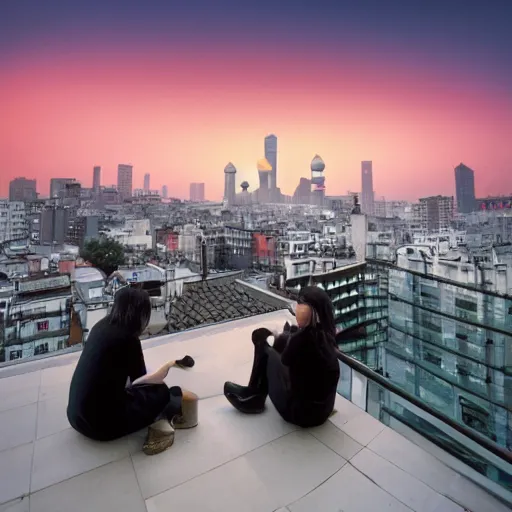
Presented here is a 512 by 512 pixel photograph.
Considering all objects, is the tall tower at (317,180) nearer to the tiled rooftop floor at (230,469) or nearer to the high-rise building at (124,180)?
the high-rise building at (124,180)

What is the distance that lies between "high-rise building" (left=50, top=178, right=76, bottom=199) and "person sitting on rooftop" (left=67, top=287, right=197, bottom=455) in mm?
5765

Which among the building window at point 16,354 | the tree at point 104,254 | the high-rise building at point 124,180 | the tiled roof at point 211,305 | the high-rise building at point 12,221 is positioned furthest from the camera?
the high-rise building at point 124,180

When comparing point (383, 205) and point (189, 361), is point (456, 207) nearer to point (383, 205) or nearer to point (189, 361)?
point (383, 205)

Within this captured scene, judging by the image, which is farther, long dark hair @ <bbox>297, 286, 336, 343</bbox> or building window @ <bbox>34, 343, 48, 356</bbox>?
building window @ <bbox>34, 343, 48, 356</bbox>

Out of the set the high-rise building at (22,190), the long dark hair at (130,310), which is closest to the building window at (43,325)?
the high-rise building at (22,190)

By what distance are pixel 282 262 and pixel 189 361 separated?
510 cm

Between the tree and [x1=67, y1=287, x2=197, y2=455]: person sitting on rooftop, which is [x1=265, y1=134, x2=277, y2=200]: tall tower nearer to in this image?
the tree

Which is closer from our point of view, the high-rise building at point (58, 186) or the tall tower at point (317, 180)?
the high-rise building at point (58, 186)

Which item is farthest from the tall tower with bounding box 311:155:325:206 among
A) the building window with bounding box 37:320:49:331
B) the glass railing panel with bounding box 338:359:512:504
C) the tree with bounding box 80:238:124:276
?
the glass railing panel with bounding box 338:359:512:504

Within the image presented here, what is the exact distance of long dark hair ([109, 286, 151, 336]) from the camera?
1245 mm

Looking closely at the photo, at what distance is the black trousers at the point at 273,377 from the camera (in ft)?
4.65

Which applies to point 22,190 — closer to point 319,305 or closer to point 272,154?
point 272,154

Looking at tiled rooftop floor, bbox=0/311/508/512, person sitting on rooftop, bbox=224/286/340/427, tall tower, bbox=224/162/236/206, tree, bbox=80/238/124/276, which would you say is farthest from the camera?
tall tower, bbox=224/162/236/206

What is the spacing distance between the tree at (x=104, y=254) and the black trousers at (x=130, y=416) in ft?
14.5
